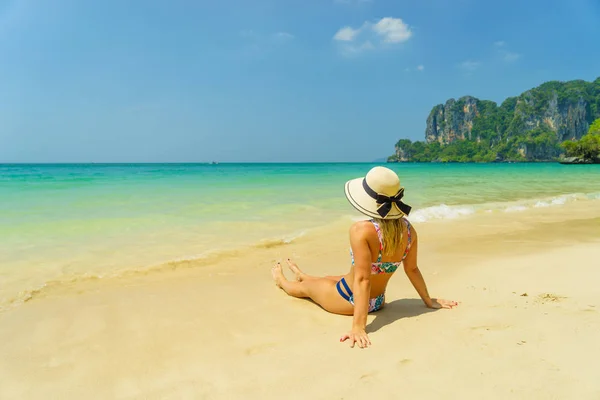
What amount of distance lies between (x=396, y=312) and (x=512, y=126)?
539ft

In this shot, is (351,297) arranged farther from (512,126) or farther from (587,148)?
(512,126)

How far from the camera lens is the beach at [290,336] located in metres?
2.30

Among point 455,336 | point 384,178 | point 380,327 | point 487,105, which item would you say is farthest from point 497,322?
point 487,105

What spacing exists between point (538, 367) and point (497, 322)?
0.72m

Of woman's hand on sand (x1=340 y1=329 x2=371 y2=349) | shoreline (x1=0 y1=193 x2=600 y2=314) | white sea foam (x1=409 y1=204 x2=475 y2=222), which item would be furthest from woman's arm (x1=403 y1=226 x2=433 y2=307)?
white sea foam (x1=409 y1=204 x2=475 y2=222)

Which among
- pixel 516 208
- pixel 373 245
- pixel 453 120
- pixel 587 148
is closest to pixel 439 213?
pixel 516 208

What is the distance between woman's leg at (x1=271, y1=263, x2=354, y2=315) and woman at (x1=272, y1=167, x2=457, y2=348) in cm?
1

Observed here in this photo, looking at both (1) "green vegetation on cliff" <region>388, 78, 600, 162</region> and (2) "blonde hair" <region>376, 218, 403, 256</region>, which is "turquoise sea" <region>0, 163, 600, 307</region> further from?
(1) "green vegetation on cliff" <region>388, 78, 600, 162</region>

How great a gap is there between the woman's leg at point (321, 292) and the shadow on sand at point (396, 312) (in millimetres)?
264

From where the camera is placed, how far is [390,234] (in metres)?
3.15

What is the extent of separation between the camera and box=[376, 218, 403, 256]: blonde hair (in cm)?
312

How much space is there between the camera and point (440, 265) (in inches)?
214

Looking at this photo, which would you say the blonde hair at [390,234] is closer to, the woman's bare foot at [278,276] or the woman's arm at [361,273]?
the woman's arm at [361,273]

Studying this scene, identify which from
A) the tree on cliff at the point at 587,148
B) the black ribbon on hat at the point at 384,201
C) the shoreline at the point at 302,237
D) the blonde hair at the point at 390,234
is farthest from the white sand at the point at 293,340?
the tree on cliff at the point at 587,148
